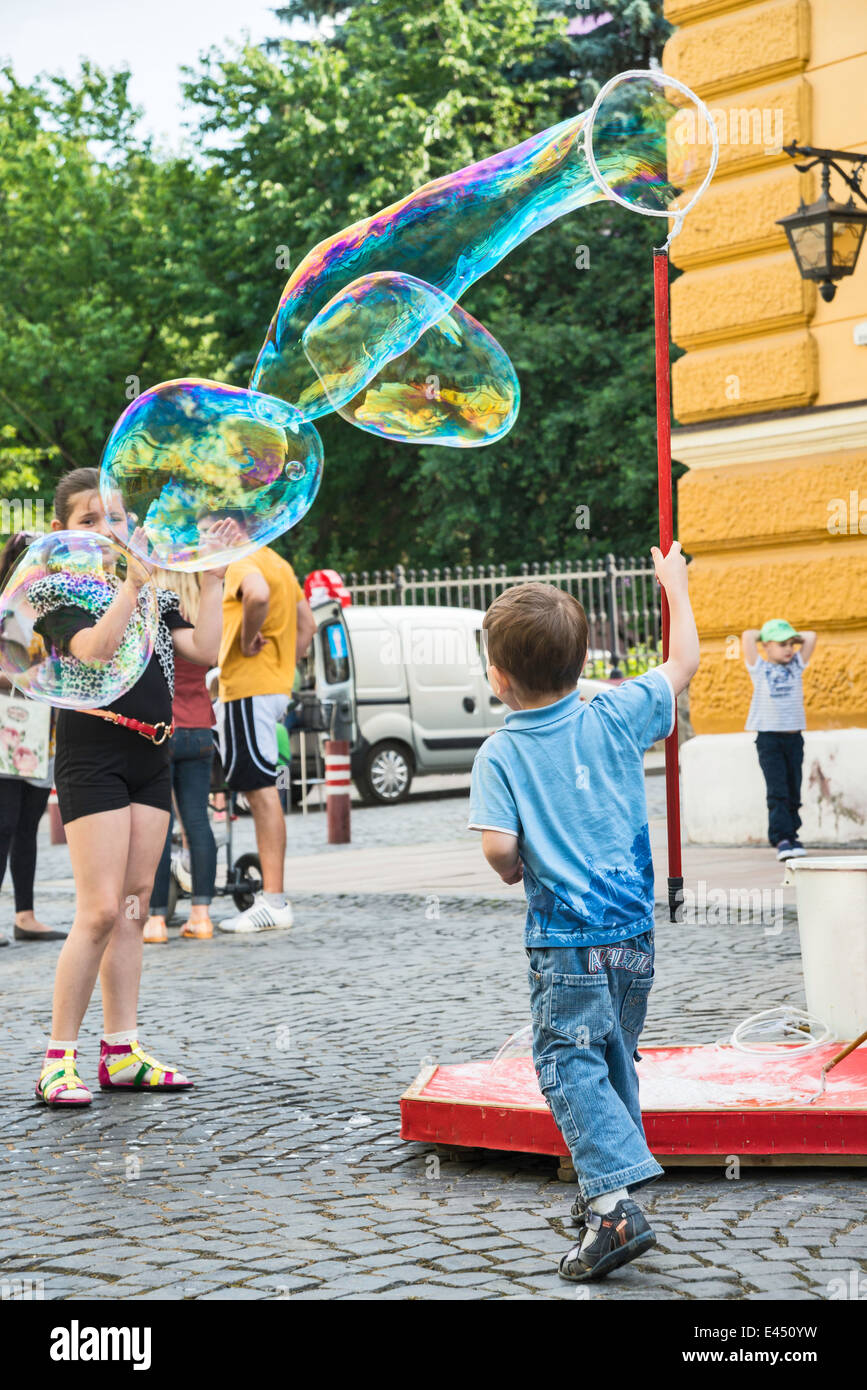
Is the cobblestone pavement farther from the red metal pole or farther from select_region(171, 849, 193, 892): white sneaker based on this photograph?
select_region(171, 849, 193, 892): white sneaker

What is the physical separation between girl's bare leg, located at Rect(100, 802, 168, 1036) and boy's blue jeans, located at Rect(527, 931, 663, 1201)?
1.90 metres

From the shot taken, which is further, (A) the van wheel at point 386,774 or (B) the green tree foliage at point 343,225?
(B) the green tree foliage at point 343,225

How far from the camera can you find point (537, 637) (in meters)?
3.25

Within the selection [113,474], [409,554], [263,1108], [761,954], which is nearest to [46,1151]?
[263,1108]

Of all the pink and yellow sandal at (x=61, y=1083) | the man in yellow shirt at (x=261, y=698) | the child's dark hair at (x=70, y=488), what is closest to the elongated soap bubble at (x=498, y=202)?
the child's dark hair at (x=70, y=488)

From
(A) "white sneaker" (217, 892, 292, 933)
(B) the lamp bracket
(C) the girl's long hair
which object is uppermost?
(B) the lamp bracket

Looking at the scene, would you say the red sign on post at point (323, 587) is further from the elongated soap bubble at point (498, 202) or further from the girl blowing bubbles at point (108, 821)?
the girl blowing bubbles at point (108, 821)

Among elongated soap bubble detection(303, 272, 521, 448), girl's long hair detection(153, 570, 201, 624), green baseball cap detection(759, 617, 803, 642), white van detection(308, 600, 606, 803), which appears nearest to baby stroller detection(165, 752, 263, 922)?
girl's long hair detection(153, 570, 201, 624)

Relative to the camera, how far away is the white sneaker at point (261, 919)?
832 centimetres

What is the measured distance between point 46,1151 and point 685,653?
2.11 meters

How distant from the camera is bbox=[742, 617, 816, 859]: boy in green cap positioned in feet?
31.2

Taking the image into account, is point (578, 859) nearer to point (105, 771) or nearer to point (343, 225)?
point (105, 771)

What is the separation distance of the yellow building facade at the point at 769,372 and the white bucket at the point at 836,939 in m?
5.26

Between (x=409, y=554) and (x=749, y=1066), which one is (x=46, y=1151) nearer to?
(x=749, y=1066)
